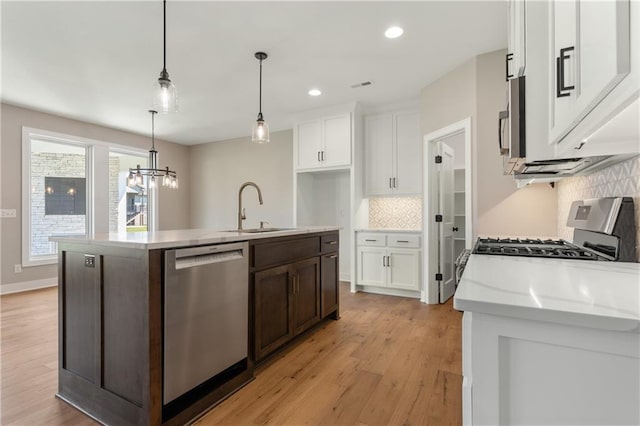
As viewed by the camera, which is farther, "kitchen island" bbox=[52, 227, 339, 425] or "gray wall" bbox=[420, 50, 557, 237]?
"gray wall" bbox=[420, 50, 557, 237]

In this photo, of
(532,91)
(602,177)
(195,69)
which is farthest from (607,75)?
(195,69)

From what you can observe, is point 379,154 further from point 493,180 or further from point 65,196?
point 65,196

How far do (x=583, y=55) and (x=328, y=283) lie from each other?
267 centimetres

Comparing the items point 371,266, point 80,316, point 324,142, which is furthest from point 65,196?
point 371,266

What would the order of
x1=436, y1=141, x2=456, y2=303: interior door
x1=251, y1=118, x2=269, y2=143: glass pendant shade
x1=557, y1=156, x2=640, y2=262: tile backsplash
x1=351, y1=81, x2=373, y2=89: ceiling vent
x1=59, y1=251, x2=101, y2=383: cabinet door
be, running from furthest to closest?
x1=436, y1=141, x2=456, y2=303: interior door < x1=351, y1=81, x2=373, y2=89: ceiling vent < x1=251, y1=118, x2=269, y2=143: glass pendant shade < x1=59, y1=251, x2=101, y2=383: cabinet door < x1=557, y1=156, x2=640, y2=262: tile backsplash

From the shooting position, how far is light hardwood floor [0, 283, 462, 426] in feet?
5.57

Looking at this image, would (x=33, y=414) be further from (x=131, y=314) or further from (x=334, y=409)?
(x=334, y=409)

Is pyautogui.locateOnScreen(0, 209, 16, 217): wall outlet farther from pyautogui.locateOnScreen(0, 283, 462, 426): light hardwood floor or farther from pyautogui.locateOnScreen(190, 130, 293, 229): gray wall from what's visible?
pyautogui.locateOnScreen(190, 130, 293, 229): gray wall

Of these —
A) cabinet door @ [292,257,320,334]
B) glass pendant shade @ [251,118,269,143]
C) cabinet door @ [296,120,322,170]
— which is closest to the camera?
cabinet door @ [292,257,320,334]

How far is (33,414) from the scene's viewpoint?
67.7 inches

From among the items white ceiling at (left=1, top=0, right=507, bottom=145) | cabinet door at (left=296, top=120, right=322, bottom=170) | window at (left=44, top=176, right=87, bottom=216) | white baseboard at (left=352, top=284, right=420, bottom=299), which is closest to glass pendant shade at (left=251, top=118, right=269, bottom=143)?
white ceiling at (left=1, top=0, right=507, bottom=145)

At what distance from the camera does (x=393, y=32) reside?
107 inches

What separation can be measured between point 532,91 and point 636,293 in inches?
34.2

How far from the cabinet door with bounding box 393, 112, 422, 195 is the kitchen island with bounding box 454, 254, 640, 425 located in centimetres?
355
